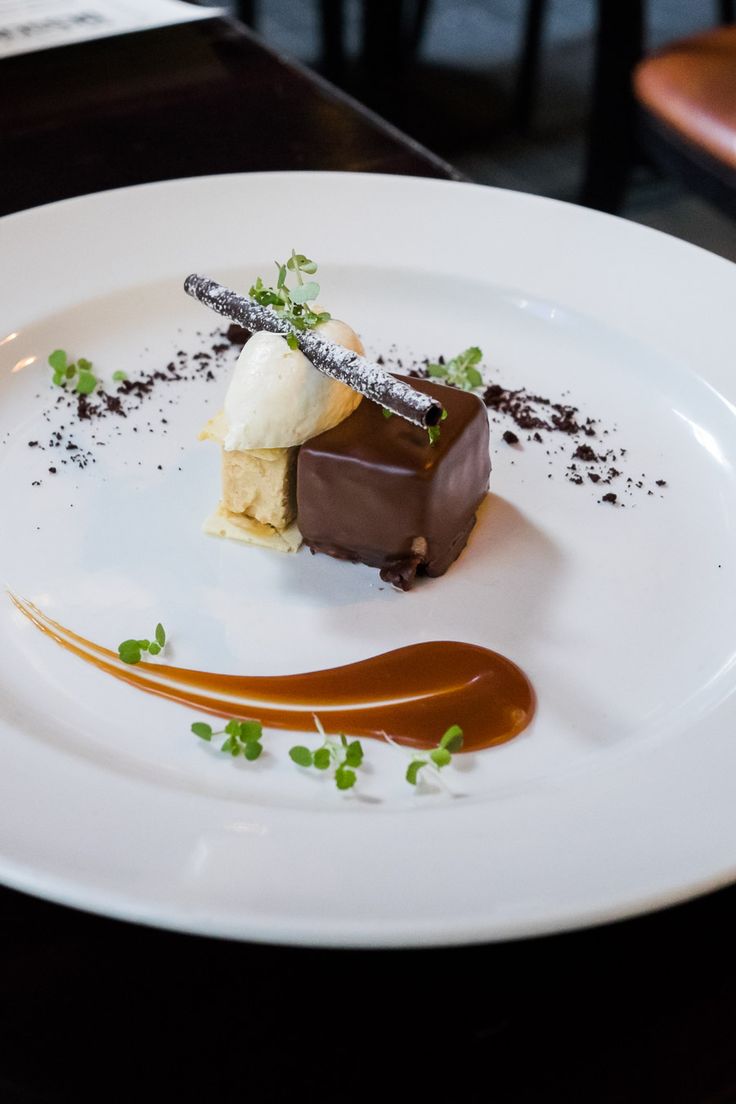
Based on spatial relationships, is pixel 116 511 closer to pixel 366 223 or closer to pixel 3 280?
pixel 3 280

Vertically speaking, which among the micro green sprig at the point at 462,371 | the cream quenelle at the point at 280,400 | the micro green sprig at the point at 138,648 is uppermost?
the cream quenelle at the point at 280,400

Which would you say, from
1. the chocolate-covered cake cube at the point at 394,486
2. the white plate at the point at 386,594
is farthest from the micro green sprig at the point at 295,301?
the white plate at the point at 386,594

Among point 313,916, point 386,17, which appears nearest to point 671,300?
point 313,916

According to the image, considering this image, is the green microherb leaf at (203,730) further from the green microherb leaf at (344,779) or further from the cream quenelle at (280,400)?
the cream quenelle at (280,400)

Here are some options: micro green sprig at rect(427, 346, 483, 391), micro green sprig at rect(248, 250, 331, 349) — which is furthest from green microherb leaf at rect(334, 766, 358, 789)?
micro green sprig at rect(427, 346, 483, 391)

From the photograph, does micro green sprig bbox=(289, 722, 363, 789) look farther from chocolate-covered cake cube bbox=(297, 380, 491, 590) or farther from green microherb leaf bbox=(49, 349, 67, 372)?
green microherb leaf bbox=(49, 349, 67, 372)
